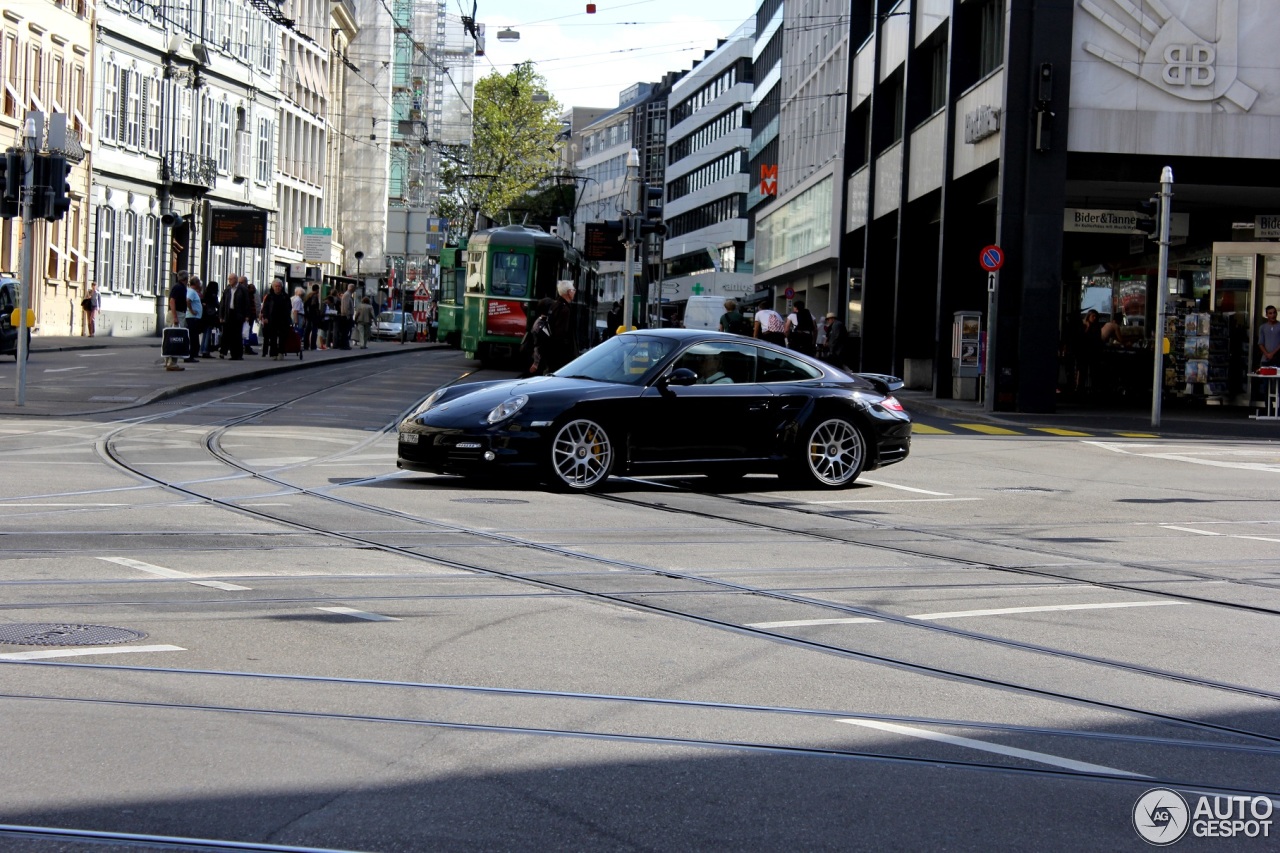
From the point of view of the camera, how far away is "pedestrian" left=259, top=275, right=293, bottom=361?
3803cm

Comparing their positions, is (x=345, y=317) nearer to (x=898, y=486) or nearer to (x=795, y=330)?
(x=795, y=330)

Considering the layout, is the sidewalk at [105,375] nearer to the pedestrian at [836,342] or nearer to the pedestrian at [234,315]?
the pedestrian at [234,315]

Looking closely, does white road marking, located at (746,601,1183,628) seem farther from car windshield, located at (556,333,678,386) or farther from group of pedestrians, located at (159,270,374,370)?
group of pedestrians, located at (159,270,374,370)

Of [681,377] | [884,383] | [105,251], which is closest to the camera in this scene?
[681,377]

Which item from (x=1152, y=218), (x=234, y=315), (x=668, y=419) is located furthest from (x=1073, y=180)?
(x=668, y=419)

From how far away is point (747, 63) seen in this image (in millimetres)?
104250

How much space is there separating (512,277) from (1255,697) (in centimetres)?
3489

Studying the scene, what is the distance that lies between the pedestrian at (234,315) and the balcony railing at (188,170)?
21861 millimetres

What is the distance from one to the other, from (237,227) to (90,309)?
8583 millimetres

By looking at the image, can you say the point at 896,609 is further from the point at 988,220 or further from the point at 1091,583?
the point at 988,220

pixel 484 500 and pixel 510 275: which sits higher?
pixel 510 275

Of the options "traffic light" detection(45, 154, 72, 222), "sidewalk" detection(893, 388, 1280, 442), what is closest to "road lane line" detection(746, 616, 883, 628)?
"traffic light" detection(45, 154, 72, 222)

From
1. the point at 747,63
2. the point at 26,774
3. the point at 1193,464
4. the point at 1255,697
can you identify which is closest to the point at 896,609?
the point at 1255,697

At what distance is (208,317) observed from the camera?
37000 mm
